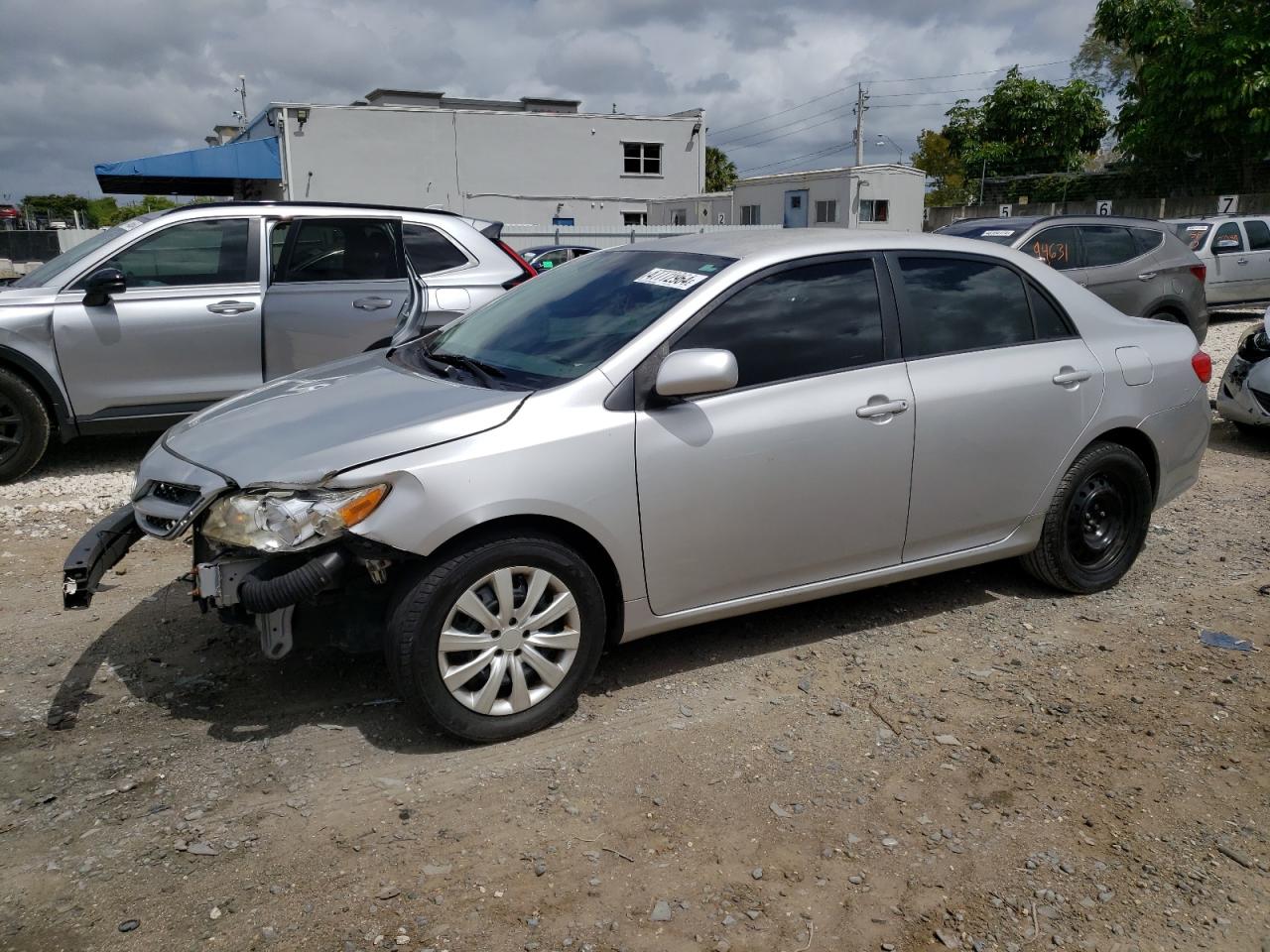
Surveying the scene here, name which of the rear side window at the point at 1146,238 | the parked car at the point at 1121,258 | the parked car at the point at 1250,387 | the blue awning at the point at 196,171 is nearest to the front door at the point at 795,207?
the blue awning at the point at 196,171

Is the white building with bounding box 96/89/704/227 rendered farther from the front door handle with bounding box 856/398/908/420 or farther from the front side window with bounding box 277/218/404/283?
the front door handle with bounding box 856/398/908/420

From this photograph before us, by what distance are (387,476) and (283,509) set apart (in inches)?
14.0

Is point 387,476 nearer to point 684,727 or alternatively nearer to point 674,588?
point 674,588

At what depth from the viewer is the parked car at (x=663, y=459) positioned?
11.1 ft

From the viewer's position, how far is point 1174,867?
9.93 ft

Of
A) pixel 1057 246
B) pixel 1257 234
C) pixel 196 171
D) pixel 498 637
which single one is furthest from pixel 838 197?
pixel 498 637

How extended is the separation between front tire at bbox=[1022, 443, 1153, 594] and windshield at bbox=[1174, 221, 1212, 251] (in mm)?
12928

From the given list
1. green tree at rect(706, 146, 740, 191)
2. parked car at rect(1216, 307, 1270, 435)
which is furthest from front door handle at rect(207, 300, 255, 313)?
green tree at rect(706, 146, 740, 191)

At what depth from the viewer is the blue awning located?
2883 cm

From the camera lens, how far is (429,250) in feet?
24.9

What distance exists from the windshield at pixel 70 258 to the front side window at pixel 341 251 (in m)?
0.93

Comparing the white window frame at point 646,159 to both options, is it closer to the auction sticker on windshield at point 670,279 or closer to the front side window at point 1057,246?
the front side window at point 1057,246

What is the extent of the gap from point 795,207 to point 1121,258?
24286 millimetres

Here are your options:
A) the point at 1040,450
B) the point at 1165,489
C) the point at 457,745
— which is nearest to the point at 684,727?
the point at 457,745
